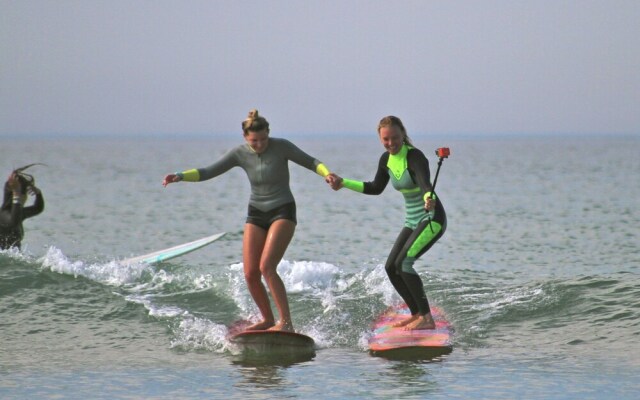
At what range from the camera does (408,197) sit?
1141 centimetres

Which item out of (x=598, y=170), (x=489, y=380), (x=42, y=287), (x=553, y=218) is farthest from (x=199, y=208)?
(x=598, y=170)

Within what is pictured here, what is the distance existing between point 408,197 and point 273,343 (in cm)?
209

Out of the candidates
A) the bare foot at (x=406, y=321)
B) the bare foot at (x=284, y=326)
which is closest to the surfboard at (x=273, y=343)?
the bare foot at (x=284, y=326)

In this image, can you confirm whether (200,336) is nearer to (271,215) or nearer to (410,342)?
(271,215)

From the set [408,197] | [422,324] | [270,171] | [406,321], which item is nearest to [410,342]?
[422,324]

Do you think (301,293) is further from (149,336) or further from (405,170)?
(405,170)

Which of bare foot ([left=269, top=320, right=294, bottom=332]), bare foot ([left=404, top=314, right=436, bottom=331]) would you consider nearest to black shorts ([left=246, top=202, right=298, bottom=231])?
bare foot ([left=269, top=320, right=294, bottom=332])

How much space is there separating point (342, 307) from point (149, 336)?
8.19 ft

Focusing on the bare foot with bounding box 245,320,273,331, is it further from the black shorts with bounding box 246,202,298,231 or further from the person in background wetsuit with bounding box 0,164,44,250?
the person in background wetsuit with bounding box 0,164,44,250

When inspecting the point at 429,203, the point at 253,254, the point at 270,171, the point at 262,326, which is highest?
the point at 270,171

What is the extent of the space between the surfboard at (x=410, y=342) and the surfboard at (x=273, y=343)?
0.73 metres

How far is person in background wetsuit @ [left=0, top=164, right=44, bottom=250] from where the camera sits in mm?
15594

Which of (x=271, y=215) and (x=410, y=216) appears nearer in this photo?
(x=271, y=215)

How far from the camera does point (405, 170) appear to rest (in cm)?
1115
